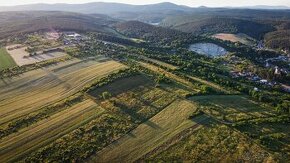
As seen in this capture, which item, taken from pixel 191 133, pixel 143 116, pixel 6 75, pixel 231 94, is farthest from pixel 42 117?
pixel 231 94

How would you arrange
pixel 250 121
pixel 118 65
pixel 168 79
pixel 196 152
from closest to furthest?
pixel 196 152, pixel 250 121, pixel 168 79, pixel 118 65

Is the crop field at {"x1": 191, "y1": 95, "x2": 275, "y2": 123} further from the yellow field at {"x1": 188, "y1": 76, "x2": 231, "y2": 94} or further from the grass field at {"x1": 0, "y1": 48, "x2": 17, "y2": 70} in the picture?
the grass field at {"x1": 0, "y1": 48, "x2": 17, "y2": 70}

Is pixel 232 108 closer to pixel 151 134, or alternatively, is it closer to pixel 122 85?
pixel 151 134

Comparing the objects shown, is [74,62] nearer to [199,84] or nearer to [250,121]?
[199,84]

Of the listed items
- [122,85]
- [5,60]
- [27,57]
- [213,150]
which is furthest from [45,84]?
[213,150]

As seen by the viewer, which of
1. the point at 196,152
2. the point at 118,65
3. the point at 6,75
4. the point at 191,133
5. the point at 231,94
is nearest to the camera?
the point at 196,152

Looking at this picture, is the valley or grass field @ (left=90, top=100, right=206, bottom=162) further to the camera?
the valley

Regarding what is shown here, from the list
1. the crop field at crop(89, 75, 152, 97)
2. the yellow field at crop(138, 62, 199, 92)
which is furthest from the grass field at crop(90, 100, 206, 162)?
the crop field at crop(89, 75, 152, 97)
